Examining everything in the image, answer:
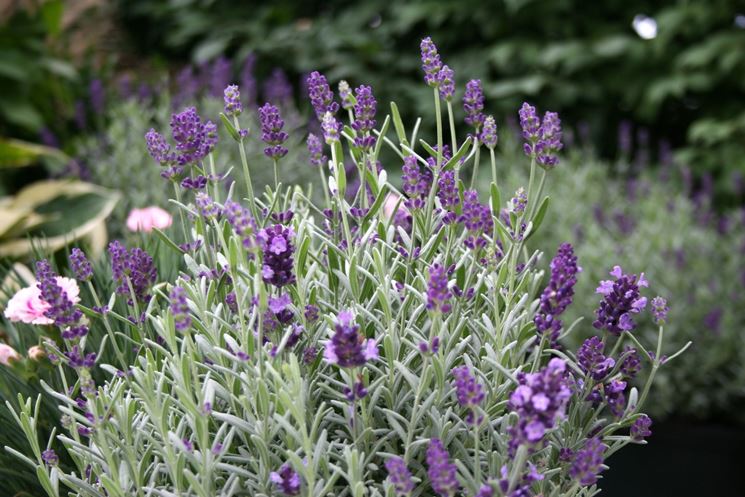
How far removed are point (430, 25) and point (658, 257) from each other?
2533 mm

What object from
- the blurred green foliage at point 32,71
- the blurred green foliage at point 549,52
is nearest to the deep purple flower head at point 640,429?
the blurred green foliage at point 549,52

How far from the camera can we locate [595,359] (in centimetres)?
124

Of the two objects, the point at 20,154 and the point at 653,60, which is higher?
the point at 653,60

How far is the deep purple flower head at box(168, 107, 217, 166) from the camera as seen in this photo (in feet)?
4.20

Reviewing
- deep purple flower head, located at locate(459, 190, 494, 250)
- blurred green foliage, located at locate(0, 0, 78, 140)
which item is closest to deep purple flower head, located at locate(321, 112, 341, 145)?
deep purple flower head, located at locate(459, 190, 494, 250)

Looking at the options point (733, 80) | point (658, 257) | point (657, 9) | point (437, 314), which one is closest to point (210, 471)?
point (437, 314)

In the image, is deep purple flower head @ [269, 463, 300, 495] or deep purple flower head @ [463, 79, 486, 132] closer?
deep purple flower head @ [269, 463, 300, 495]

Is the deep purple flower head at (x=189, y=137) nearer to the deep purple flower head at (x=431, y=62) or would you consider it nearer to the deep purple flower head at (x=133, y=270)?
the deep purple flower head at (x=133, y=270)

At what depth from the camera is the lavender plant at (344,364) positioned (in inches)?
42.5

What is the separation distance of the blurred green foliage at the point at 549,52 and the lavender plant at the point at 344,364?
346cm

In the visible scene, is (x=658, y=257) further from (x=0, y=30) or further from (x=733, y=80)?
(x=0, y=30)

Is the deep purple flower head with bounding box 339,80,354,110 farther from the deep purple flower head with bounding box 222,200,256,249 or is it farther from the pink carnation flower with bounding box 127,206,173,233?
the pink carnation flower with bounding box 127,206,173,233

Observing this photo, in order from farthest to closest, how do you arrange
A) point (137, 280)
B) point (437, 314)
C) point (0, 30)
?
point (0, 30), point (137, 280), point (437, 314)

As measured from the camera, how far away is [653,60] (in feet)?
15.7
